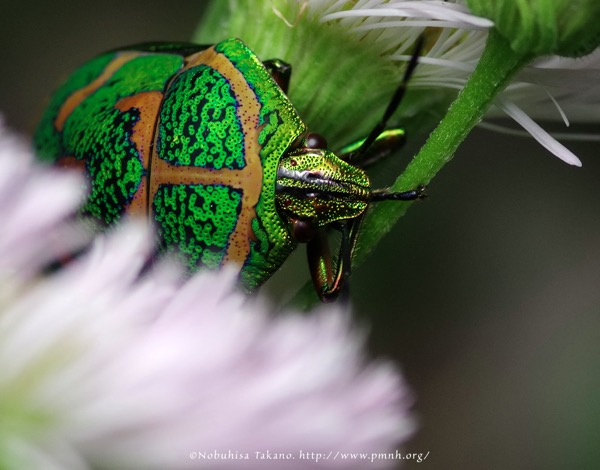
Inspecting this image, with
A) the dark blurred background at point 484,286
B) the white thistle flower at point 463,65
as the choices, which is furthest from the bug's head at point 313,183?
the dark blurred background at point 484,286

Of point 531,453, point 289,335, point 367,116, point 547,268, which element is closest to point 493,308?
point 547,268

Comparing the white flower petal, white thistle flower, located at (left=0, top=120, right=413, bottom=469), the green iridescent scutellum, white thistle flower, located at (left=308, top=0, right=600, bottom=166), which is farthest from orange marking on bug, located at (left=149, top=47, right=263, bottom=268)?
white thistle flower, located at (left=0, top=120, right=413, bottom=469)

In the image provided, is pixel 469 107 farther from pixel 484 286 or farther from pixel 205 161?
pixel 484 286

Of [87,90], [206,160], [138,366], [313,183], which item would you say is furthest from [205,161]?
[138,366]

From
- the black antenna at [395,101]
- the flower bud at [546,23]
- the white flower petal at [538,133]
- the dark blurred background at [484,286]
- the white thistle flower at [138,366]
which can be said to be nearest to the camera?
the white thistle flower at [138,366]

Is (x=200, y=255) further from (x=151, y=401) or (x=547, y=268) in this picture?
(x=547, y=268)

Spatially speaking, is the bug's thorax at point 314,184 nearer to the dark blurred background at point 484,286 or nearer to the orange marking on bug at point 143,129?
the orange marking on bug at point 143,129
